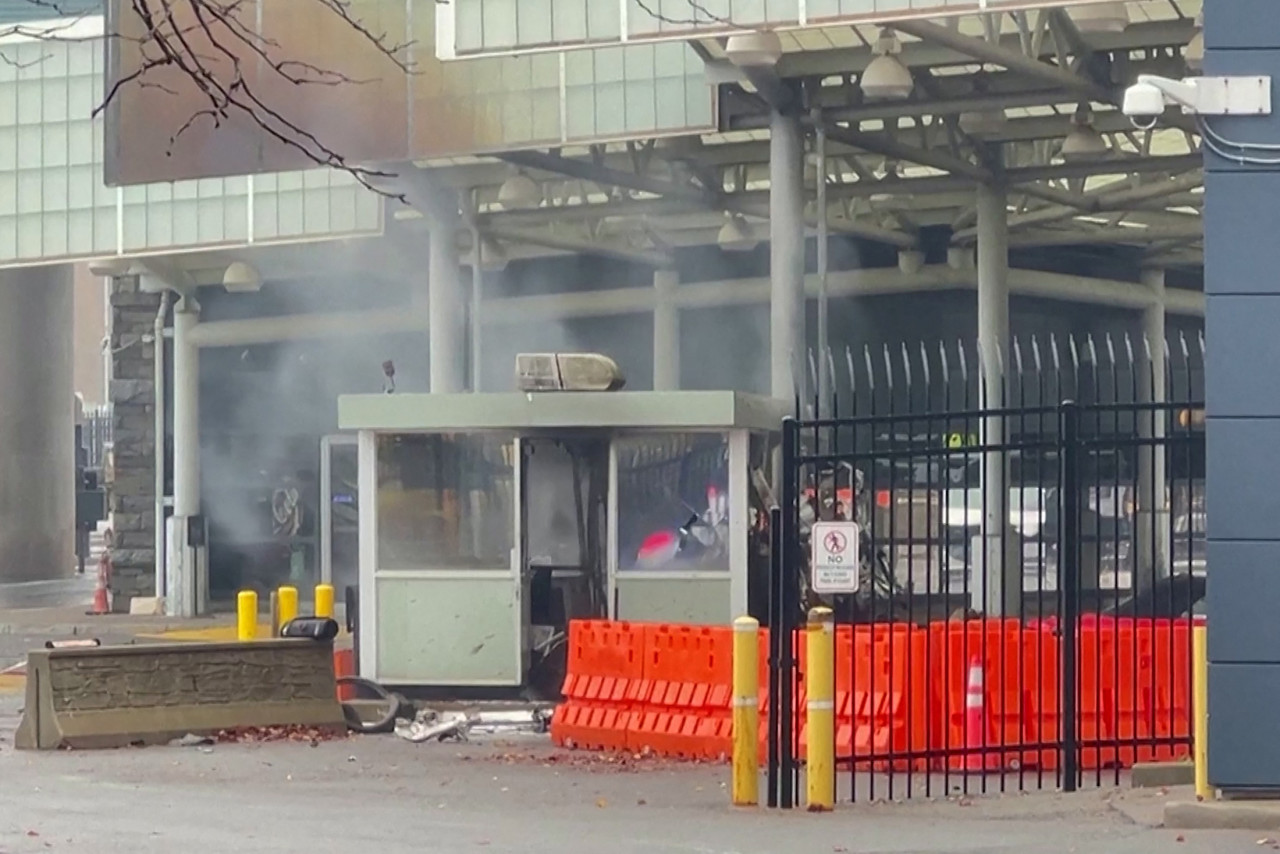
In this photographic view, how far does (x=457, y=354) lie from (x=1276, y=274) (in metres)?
20.5

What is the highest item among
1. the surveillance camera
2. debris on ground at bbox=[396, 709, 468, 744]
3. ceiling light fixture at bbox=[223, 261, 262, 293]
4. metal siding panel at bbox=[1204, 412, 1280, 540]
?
ceiling light fixture at bbox=[223, 261, 262, 293]

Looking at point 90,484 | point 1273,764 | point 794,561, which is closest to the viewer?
point 1273,764

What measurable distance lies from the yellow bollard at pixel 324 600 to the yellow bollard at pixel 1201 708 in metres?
10.3

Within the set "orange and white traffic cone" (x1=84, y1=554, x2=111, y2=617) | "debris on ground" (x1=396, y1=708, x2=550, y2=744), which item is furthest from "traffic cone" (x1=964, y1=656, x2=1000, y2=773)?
"orange and white traffic cone" (x1=84, y1=554, x2=111, y2=617)

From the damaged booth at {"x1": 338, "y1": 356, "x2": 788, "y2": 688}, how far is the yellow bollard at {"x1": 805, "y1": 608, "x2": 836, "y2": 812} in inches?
255

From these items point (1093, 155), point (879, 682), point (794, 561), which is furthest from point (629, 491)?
point (1093, 155)

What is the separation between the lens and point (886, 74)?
23.5m

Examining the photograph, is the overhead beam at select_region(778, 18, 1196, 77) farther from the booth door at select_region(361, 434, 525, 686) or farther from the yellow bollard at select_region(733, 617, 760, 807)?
the yellow bollard at select_region(733, 617, 760, 807)

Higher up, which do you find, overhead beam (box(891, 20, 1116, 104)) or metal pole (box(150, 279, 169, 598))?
overhead beam (box(891, 20, 1116, 104))

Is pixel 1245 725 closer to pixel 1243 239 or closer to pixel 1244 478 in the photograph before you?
pixel 1244 478

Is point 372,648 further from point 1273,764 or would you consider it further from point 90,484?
point 90,484

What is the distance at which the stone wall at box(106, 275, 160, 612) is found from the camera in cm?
3688

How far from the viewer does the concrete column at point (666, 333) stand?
3522 cm

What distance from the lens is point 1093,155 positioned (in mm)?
28172
